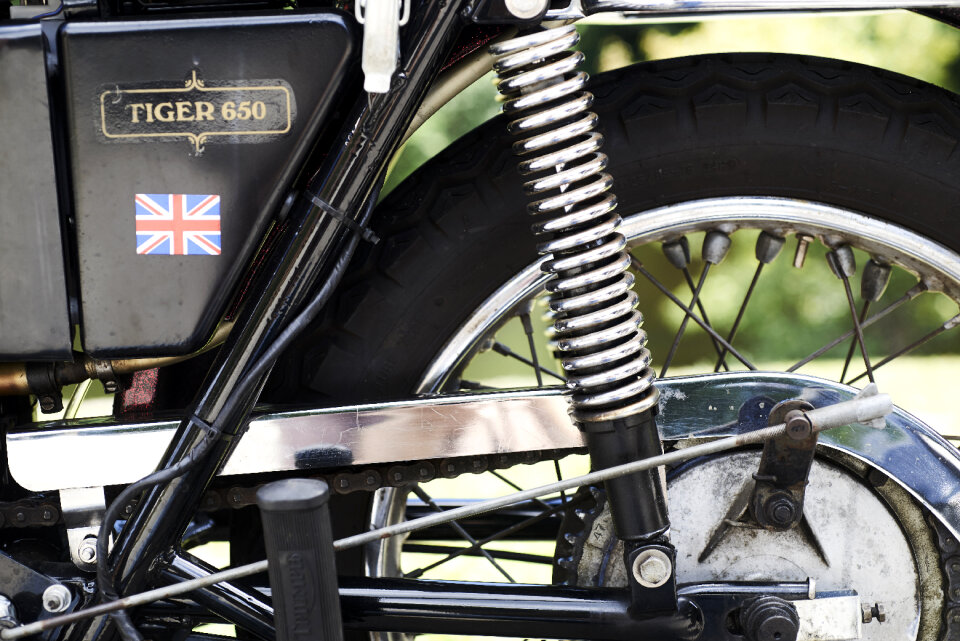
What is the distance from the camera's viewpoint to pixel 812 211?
1358 millimetres

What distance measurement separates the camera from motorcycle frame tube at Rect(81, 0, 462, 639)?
3.67 ft

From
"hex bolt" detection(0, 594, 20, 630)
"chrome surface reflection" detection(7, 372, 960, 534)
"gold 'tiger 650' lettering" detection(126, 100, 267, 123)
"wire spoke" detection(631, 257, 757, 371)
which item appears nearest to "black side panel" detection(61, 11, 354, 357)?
"gold 'tiger 650' lettering" detection(126, 100, 267, 123)

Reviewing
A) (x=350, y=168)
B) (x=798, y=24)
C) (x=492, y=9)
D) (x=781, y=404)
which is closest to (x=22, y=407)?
(x=350, y=168)

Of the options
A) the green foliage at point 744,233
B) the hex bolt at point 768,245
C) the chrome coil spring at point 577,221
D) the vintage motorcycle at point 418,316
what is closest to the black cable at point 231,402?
the vintage motorcycle at point 418,316

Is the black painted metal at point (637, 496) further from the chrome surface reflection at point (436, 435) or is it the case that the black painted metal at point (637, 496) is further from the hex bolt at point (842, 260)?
the hex bolt at point (842, 260)

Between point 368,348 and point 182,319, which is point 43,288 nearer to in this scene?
point 182,319

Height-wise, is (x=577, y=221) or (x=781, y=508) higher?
(x=577, y=221)

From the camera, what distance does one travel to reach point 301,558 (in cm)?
102

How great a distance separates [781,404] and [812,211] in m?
0.30

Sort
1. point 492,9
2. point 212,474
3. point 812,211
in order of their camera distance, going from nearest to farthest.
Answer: point 492,9, point 212,474, point 812,211

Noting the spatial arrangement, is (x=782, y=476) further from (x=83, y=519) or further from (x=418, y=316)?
(x=83, y=519)

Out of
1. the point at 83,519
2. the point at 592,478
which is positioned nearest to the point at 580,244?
the point at 592,478

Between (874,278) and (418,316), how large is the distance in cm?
70

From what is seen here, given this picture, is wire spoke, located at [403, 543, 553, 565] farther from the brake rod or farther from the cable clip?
the cable clip
